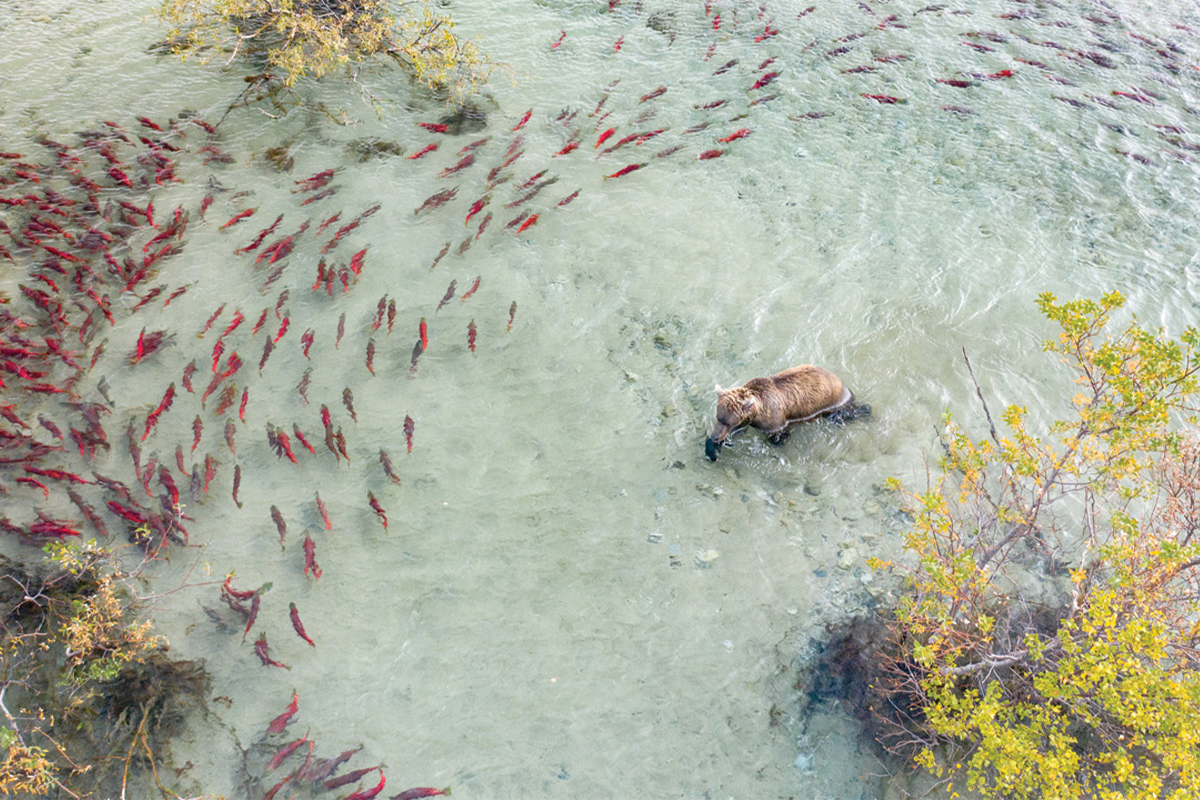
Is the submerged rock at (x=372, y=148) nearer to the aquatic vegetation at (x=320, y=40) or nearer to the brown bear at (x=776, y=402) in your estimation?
the aquatic vegetation at (x=320, y=40)

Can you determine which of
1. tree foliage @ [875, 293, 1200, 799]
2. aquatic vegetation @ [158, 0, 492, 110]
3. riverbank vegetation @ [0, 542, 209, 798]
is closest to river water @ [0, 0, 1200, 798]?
riverbank vegetation @ [0, 542, 209, 798]

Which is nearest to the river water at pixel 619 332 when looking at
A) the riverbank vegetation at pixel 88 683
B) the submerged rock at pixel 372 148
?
the submerged rock at pixel 372 148

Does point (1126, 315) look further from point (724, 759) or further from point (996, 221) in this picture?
point (724, 759)

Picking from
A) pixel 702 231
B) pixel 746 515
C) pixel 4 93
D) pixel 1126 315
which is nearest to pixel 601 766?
pixel 746 515

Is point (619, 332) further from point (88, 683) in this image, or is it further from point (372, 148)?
point (88, 683)

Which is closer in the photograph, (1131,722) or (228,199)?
(1131,722)

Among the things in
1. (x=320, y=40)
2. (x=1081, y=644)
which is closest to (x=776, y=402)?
(x=1081, y=644)
